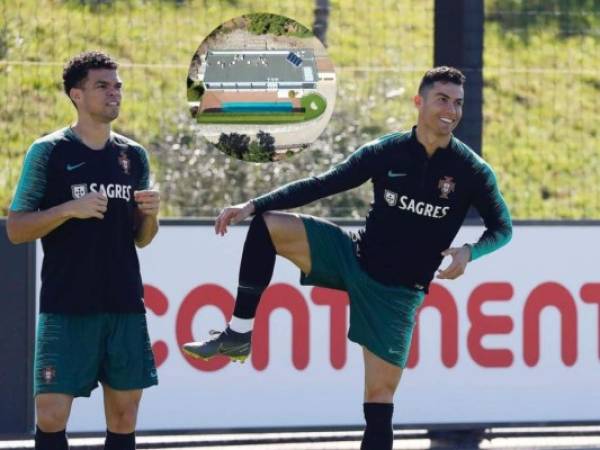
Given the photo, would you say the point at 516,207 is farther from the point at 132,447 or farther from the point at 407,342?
the point at 132,447

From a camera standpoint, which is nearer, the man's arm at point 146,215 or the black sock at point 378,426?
the man's arm at point 146,215

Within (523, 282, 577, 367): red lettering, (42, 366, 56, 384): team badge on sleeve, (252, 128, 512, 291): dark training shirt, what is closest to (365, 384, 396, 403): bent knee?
(252, 128, 512, 291): dark training shirt

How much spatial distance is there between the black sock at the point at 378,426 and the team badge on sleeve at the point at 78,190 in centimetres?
175

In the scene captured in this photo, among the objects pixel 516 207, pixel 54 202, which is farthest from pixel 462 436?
pixel 54 202

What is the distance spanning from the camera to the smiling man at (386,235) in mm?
7180

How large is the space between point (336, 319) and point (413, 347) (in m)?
0.49

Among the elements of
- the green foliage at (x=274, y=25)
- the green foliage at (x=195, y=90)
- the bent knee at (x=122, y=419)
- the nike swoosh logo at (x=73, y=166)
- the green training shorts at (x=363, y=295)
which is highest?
the green foliage at (x=274, y=25)

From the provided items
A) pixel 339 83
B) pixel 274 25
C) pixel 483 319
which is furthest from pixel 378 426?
pixel 339 83

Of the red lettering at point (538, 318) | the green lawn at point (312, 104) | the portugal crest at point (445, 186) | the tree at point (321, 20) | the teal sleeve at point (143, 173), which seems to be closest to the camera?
the teal sleeve at point (143, 173)

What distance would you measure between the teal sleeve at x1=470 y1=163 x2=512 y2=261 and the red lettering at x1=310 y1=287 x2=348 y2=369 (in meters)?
1.90

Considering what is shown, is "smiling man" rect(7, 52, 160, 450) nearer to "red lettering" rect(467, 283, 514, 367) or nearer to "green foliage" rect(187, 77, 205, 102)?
"green foliage" rect(187, 77, 205, 102)

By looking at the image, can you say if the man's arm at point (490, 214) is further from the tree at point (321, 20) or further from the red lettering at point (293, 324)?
the tree at point (321, 20)

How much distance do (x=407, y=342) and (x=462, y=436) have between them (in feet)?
7.72

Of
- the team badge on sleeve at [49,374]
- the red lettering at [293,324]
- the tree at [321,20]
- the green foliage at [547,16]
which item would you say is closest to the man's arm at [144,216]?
the team badge on sleeve at [49,374]
